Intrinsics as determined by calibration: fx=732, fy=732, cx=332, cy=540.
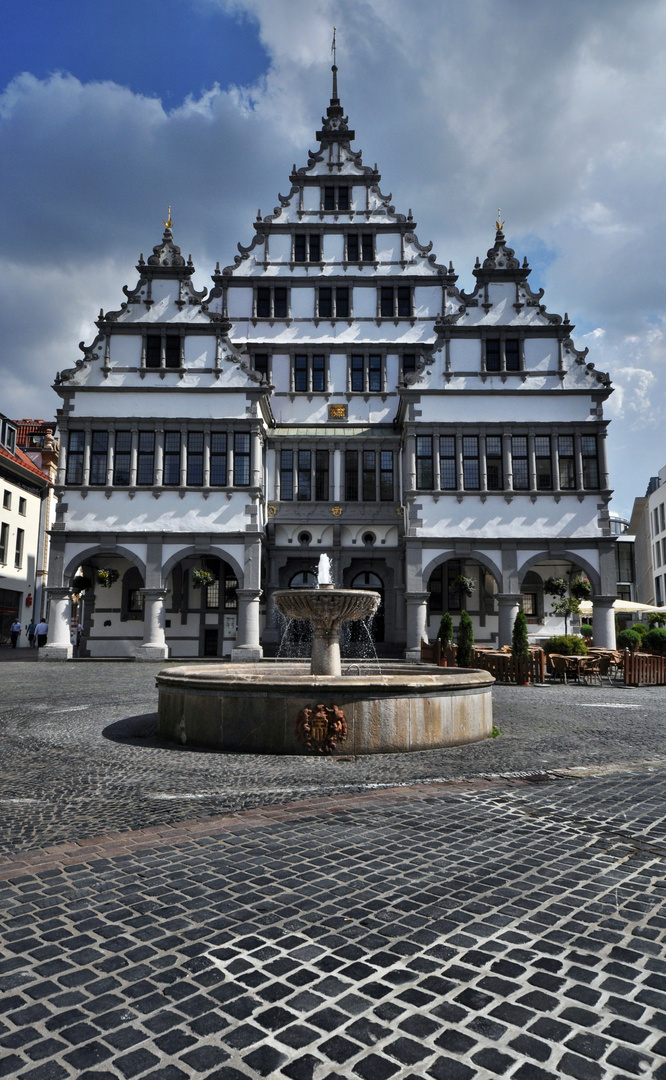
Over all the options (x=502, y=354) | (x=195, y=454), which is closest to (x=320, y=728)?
(x=195, y=454)

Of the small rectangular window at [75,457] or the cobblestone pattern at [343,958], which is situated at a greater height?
the small rectangular window at [75,457]

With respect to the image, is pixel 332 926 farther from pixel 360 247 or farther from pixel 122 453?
pixel 360 247

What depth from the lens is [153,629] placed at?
3025 centimetres

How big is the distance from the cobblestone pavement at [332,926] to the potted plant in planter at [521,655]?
13.3 metres

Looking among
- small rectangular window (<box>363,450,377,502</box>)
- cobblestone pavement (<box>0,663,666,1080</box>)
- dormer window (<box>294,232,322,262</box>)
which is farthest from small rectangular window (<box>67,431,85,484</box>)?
cobblestone pavement (<box>0,663,666,1080</box>)

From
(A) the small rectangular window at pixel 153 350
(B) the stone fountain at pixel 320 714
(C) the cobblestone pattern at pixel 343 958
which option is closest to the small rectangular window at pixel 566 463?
(A) the small rectangular window at pixel 153 350

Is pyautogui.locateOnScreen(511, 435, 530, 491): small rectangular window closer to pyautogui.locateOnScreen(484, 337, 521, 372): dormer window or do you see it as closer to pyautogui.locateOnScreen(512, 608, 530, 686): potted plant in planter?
pyautogui.locateOnScreen(484, 337, 521, 372): dormer window

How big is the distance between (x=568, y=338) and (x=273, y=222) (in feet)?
49.4

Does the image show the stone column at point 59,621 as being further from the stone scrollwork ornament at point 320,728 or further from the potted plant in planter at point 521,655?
the stone scrollwork ornament at point 320,728

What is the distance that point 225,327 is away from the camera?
32062mm

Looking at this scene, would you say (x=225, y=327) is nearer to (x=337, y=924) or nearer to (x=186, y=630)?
(x=186, y=630)

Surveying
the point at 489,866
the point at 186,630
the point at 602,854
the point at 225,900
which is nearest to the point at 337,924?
the point at 225,900

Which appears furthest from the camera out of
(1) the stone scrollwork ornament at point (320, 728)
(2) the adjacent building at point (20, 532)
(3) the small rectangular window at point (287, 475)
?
(2) the adjacent building at point (20, 532)

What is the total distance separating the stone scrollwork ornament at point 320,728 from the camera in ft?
31.2
